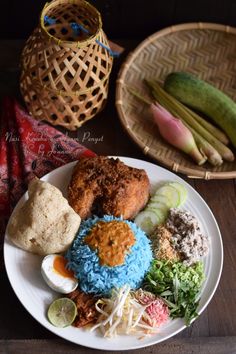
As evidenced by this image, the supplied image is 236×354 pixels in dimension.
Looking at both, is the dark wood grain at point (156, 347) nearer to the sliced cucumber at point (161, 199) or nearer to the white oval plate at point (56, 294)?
the white oval plate at point (56, 294)

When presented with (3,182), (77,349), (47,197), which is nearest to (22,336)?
(77,349)

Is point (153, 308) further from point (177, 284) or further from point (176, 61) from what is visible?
point (176, 61)

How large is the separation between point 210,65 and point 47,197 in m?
1.10

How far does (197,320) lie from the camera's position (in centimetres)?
164

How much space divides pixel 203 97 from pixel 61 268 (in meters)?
0.97

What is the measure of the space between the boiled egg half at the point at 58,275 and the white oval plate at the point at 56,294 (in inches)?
1.8

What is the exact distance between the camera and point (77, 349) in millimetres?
1544

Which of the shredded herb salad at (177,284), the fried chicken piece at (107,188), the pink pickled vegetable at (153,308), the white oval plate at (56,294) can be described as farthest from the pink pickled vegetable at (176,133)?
the pink pickled vegetable at (153,308)

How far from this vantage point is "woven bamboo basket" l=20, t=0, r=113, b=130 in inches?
72.2

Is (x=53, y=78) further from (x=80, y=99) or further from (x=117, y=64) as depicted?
(x=117, y=64)

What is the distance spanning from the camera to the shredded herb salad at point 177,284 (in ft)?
5.09

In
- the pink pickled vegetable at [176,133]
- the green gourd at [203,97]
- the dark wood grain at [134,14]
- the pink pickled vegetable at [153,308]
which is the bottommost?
the pink pickled vegetable at [153,308]

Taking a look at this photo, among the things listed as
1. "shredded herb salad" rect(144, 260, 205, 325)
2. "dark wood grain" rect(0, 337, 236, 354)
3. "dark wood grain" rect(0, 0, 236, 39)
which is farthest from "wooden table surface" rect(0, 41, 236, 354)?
"dark wood grain" rect(0, 0, 236, 39)

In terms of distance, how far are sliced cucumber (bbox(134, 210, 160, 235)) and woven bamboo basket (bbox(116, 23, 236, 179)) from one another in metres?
0.42
